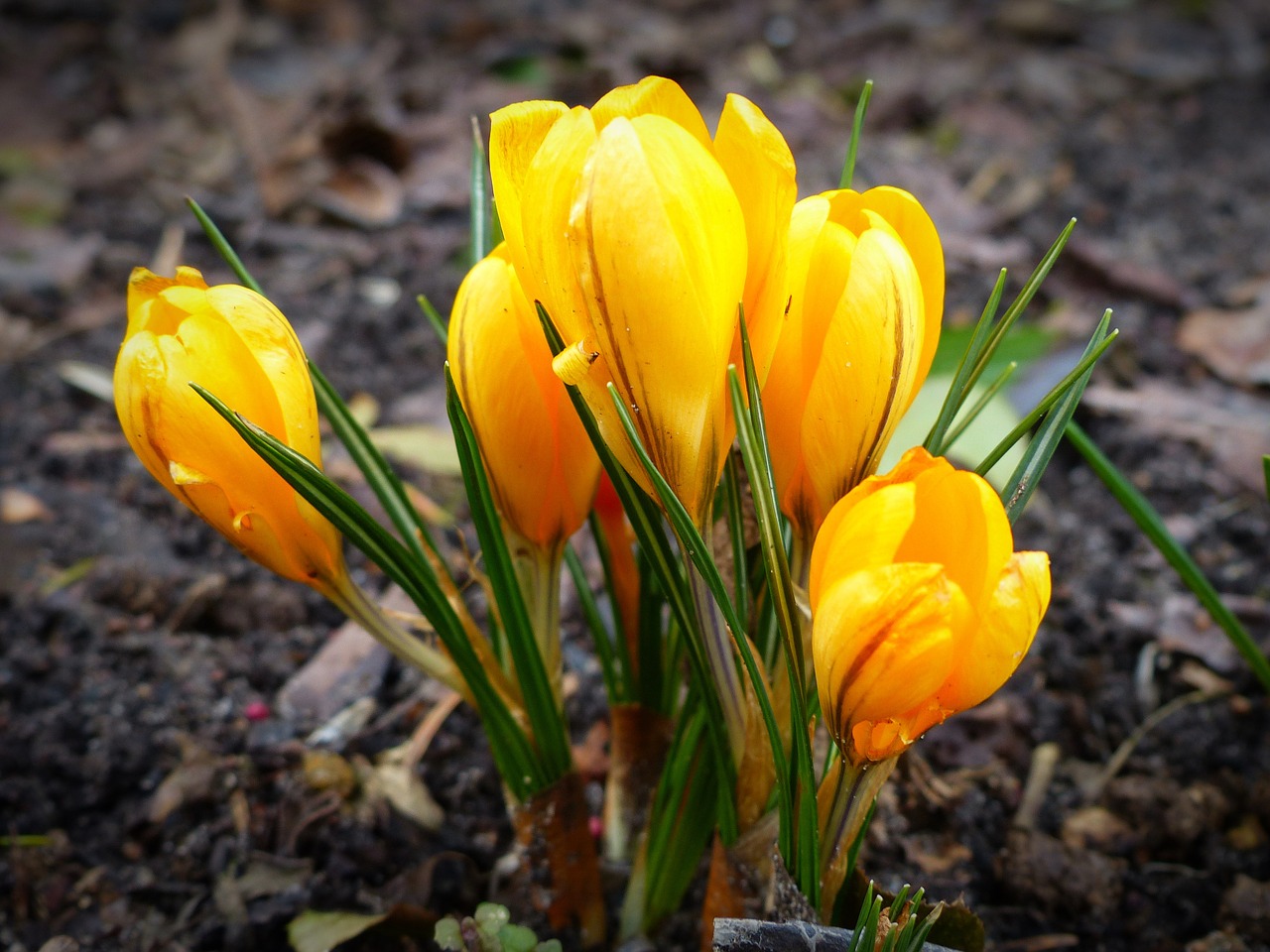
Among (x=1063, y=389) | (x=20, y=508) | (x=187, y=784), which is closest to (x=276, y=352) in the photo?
(x=1063, y=389)

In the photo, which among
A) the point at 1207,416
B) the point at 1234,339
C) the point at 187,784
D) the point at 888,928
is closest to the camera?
the point at 888,928

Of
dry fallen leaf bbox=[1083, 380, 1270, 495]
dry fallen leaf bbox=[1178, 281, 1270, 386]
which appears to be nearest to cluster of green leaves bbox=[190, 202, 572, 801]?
dry fallen leaf bbox=[1083, 380, 1270, 495]

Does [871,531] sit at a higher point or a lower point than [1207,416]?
higher

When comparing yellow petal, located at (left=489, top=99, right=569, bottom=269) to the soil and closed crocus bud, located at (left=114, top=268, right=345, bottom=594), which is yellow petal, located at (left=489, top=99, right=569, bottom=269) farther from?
the soil

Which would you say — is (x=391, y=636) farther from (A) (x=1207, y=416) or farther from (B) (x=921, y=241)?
(A) (x=1207, y=416)

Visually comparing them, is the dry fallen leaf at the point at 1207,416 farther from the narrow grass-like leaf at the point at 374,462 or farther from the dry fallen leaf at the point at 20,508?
the dry fallen leaf at the point at 20,508
